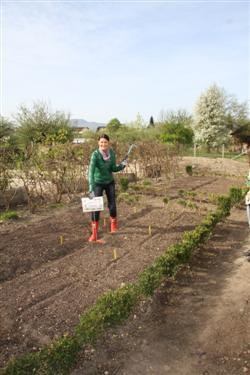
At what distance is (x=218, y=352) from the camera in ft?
9.97

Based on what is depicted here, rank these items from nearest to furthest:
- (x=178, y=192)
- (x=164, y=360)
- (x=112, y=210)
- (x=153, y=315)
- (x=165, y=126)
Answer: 1. (x=164, y=360)
2. (x=153, y=315)
3. (x=112, y=210)
4. (x=178, y=192)
5. (x=165, y=126)

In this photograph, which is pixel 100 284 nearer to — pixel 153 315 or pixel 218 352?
pixel 153 315

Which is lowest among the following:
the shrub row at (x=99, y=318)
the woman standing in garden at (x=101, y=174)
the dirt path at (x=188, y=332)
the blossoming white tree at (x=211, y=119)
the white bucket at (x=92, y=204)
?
the dirt path at (x=188, y=332)

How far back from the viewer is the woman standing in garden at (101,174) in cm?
571

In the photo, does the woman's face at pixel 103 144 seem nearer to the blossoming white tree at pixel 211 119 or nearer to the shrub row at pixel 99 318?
the shrub row at pixel 99 318

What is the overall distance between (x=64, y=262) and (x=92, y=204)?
1.10 meters

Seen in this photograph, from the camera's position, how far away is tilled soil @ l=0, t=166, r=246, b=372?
3361mm

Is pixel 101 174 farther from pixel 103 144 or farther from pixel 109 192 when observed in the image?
pixel 103 144

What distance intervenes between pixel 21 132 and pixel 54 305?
24007 mm

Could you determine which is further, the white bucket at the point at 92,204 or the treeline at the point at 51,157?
the treeline at the point at 51,157

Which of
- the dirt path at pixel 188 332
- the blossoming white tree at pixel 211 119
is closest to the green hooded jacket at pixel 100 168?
the dirt path at pixel 188 332

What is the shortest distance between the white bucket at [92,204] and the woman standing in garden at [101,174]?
0.35 ft

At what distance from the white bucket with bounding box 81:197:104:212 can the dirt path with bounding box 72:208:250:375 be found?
165cm

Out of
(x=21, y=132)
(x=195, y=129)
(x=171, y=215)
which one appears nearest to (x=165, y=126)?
(x=195, y=129)
